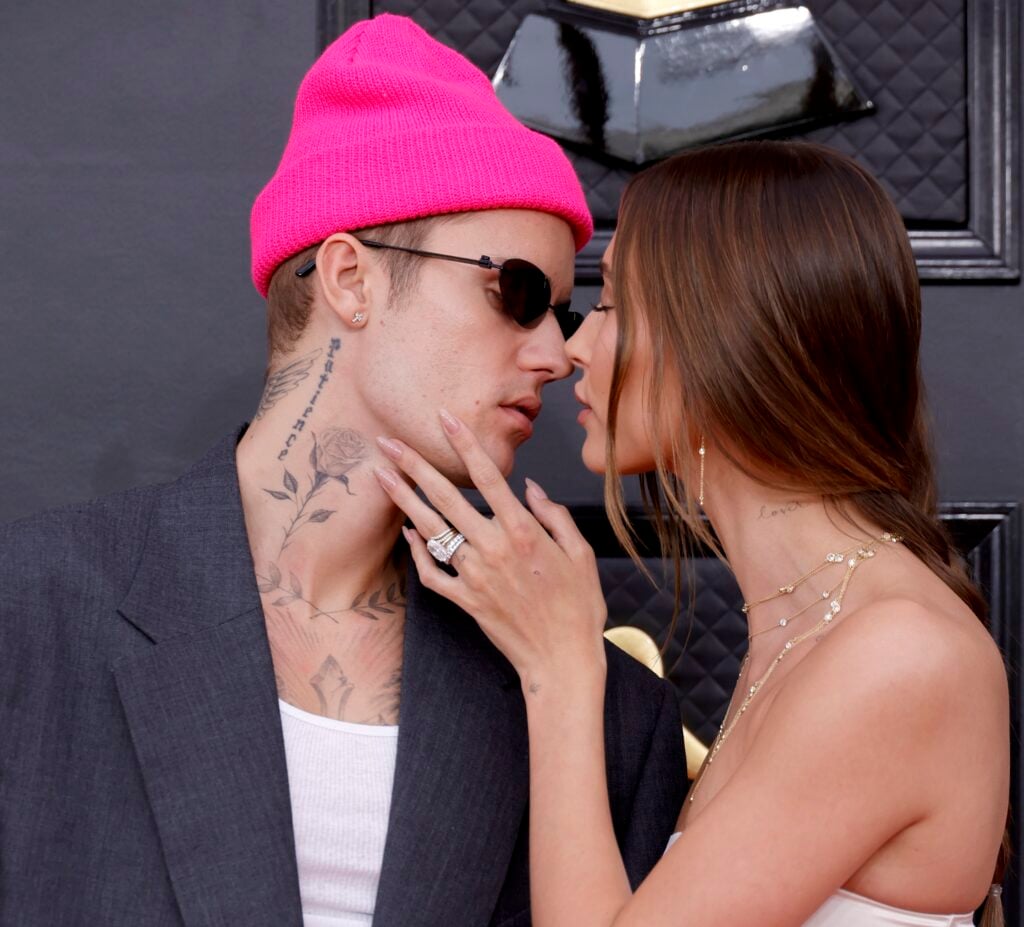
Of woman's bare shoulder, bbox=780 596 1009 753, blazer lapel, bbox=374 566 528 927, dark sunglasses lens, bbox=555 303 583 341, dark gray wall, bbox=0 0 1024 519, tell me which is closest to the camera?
woman's bare shoulder, bbox=780 596 1009 753

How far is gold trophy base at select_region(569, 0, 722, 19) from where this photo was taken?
2.63 m

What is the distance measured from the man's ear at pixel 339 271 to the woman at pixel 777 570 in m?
0.24

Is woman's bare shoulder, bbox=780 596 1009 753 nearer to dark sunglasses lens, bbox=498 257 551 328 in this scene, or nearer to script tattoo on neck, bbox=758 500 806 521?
script tattoo on neck, bbox=758 500 806 521

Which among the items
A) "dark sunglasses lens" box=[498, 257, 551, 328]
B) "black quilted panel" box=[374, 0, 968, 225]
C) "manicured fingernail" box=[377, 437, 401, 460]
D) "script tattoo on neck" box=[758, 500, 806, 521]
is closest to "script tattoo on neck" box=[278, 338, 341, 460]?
"manicured fingernail" box=[377, 437, 401, 460]

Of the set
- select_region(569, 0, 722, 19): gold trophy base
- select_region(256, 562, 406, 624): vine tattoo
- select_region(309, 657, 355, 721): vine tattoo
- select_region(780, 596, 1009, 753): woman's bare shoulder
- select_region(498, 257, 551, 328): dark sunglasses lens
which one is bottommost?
select_region(309, 657, 355, 721): vine tattoo

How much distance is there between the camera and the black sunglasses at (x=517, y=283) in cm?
202

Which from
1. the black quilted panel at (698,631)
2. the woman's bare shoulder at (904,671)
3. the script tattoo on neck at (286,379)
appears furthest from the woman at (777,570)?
the black quilted panel at (698,631)

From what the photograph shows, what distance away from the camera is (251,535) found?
6.53 feet

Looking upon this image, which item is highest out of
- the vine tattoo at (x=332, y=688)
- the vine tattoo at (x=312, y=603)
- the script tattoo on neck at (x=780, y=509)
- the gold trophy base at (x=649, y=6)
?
the gold trophy base at (x=649, y=6)

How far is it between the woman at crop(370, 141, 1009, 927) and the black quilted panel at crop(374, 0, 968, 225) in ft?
2.73

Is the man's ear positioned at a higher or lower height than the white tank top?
higher

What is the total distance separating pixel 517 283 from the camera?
6.65 feet

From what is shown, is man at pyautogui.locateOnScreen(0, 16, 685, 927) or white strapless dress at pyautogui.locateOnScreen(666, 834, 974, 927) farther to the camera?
man at pyautogui.locateOnScreen(0, 16, 685, 927)

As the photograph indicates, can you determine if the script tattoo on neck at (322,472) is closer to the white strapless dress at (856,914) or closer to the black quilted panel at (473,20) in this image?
the white strapless dress at (856,914)
